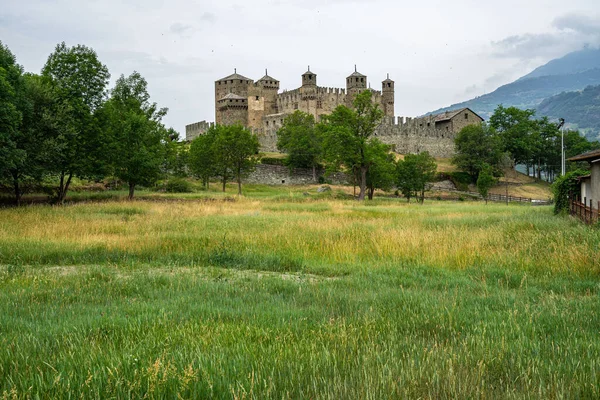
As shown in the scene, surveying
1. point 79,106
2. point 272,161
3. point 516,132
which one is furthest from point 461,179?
point 79,106

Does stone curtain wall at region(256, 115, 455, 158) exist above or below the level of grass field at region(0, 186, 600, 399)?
above

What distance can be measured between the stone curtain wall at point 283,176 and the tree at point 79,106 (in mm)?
35857

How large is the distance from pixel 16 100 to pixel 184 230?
1557 centimetres

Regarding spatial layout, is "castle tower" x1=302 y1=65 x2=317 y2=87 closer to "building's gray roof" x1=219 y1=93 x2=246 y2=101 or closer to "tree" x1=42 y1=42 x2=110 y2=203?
"building's gray roof" x1=219 y1=93 x2=246 y2=101

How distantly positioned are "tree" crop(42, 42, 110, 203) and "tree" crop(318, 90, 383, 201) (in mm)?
21625

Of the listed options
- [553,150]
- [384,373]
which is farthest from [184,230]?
[553,150]

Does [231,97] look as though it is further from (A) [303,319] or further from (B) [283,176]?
(A) [303,319]

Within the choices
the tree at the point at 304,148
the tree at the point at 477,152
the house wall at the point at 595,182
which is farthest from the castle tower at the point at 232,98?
the house wall at the point at 595,182

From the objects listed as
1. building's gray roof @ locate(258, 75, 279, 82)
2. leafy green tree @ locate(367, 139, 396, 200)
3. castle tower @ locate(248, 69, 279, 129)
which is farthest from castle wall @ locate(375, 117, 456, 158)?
leafy green tree @ locate(367, 139, 396, 200)

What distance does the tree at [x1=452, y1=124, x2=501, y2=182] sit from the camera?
238ft

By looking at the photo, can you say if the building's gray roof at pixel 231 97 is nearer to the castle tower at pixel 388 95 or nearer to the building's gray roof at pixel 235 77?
the building's gray roof at pixel 235 77

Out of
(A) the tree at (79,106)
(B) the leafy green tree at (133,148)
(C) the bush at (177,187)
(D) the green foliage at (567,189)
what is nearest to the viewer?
(D) the green foliage at (567,189)

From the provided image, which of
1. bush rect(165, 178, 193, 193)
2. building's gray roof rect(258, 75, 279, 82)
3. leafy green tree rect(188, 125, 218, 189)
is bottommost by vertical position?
bush rect(165, 178, 193, 193)

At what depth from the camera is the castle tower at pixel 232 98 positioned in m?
96.8
